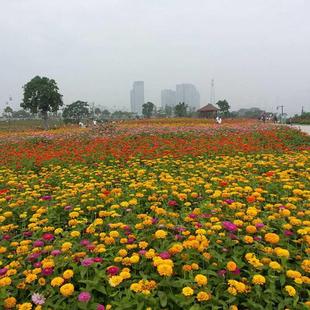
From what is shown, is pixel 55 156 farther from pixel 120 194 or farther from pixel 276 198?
pixel 276 198

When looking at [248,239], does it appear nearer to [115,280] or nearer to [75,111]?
[115,280]

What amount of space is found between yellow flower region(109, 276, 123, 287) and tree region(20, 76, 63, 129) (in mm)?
36136

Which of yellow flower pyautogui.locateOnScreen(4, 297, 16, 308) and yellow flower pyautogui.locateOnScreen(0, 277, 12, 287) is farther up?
yellow flower pyautogui.locateOnScreen(0, 277, 12, 287)

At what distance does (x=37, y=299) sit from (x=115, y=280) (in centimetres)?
56

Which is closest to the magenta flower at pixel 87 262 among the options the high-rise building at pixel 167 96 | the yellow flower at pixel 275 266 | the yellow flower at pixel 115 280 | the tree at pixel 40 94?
the yellow flower at pixel 115 280

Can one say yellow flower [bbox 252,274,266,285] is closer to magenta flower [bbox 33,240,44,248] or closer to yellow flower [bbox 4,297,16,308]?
yellow flower [bbox 4,297,16,308]

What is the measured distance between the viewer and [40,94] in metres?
35.9

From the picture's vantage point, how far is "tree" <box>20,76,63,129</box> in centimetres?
3575

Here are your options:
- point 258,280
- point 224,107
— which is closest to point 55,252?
point 258,280

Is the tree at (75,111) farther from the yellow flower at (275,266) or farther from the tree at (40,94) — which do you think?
the yellow flower at (275,266)

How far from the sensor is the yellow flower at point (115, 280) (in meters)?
2.28

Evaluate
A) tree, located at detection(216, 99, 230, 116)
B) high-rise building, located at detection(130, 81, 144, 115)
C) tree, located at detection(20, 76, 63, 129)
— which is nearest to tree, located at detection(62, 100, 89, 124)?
tree, located at detection(20, 76, 63, 129)

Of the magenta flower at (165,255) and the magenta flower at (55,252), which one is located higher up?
the magenta flower at (165,255)

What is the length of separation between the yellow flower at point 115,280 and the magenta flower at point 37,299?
0.50 metres
